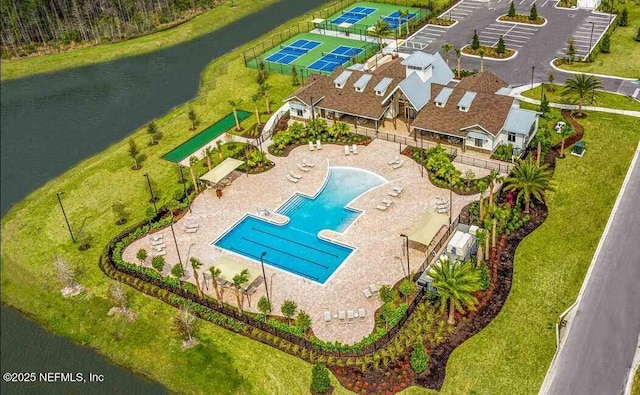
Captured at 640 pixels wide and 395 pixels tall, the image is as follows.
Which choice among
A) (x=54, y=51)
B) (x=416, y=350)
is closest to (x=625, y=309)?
(x=416, y=350)

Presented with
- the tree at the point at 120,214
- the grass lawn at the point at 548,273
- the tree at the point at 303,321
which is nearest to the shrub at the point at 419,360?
the grass lawn at the point at 548,273

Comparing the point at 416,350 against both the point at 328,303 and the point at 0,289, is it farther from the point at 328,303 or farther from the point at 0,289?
the point at 0,289

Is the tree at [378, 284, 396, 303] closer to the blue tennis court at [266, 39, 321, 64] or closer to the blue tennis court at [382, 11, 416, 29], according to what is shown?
the blue tennis court at [266, 39, 321, 64]

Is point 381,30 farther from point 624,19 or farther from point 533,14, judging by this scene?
point 624,19

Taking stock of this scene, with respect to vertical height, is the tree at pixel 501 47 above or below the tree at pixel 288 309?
above

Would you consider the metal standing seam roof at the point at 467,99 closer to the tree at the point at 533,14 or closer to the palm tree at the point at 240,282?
the palm tree at the point at 240,282

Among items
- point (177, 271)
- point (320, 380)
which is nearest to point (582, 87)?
point (320, 380)

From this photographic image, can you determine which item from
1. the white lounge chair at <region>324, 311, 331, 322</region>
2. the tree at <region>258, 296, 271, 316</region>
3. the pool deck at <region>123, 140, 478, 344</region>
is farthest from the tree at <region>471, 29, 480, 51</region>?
the tree at <region>258, 296, 271, 316</region>
